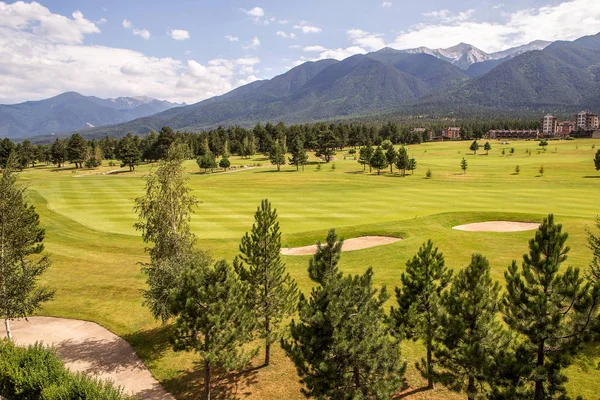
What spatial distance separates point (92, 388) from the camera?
13.1 m

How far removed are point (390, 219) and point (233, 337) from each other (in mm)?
31489

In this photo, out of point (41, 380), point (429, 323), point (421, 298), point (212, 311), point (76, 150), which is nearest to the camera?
point (212, 311)

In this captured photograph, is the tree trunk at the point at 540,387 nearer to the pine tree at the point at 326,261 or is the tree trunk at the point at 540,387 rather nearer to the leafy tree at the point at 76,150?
the pine tree at the point at 326,261

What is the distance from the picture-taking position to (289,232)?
36781 millimetres

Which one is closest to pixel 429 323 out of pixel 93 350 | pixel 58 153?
pixel 93 350

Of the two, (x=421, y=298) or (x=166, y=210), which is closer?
(x=421, y=298)

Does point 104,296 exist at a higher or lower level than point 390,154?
lower

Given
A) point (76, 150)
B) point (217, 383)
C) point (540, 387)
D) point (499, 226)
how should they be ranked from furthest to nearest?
point (76, 150) → point (499, 226) → point (217, 383) → point (540, 387)

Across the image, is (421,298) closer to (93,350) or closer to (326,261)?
(326,261)

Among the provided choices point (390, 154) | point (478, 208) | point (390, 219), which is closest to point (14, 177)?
point (390, 219)

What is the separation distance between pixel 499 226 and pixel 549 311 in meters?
30.4

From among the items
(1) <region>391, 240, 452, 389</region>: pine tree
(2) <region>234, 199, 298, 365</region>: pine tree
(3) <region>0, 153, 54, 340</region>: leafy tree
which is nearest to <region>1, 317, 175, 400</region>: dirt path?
(3) <region>0, 153, 54, 340</region>: leafy tree

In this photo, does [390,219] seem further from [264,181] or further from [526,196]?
[264,181]

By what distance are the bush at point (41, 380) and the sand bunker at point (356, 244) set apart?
63.4 ft
